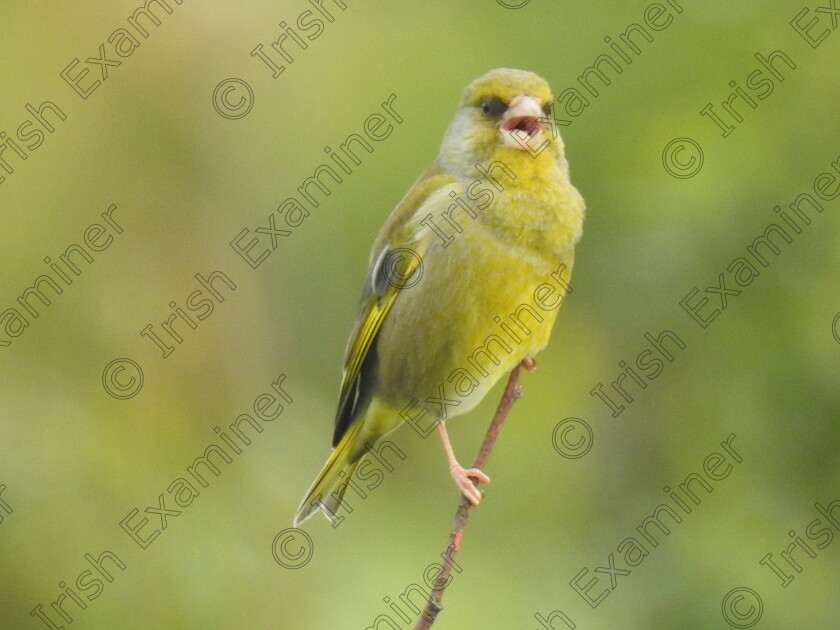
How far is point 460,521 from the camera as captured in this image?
9.05ft

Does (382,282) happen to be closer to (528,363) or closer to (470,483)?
(528,363)

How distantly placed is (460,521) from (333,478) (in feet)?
3.75

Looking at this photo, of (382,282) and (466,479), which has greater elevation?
(382,282)

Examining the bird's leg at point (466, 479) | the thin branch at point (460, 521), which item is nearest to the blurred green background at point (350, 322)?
the bird's leg at point (466, 479)

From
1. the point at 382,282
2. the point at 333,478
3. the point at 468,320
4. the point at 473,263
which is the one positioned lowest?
the point at 333,478

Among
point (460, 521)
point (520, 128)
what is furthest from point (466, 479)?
point (520, 128)

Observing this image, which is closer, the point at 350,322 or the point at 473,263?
the point at 473,263

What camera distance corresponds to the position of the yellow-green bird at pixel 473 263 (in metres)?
3.49

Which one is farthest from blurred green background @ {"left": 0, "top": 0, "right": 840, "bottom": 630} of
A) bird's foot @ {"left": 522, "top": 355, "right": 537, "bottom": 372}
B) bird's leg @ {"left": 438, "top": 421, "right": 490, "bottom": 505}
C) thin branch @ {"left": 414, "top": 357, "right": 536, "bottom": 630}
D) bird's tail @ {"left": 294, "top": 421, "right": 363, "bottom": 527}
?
thin branch @ {"left": 414, "top": 357, "right": 536, "bottom": 630}

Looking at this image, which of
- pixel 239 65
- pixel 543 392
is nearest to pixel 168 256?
pixel 239 65

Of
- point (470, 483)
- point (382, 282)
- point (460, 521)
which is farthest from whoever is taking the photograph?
point (382, 282)

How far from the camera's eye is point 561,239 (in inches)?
139

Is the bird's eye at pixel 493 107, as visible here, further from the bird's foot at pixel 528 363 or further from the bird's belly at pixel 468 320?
the bird's foot at pixel 528 363

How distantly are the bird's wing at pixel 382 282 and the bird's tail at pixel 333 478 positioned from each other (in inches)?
A: 1.3
